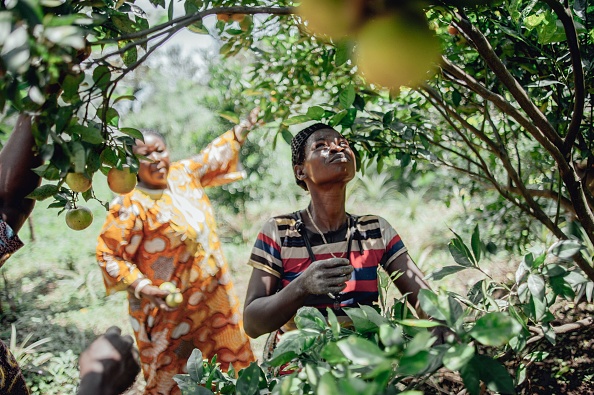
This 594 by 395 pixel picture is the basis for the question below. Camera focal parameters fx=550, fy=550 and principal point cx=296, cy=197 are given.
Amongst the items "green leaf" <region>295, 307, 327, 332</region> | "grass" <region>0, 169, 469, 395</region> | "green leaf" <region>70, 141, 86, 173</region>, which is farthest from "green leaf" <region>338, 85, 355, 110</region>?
"grass" <region>0, 169, 469, 395</region>

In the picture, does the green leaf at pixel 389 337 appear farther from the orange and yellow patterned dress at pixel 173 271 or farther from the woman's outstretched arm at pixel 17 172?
the orange and yellow patterned dress at pixel 173 271

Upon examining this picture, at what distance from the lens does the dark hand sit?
50.4 inches

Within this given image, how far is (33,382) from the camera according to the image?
3.46m

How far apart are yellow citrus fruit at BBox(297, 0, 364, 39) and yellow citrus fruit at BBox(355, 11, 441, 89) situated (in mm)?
20

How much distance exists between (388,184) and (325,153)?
21.6 feet

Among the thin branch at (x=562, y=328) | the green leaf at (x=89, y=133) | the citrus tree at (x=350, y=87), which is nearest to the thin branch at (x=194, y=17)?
the citrus tree at (x=350, y=87)

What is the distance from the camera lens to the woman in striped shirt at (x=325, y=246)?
1541 millimetres

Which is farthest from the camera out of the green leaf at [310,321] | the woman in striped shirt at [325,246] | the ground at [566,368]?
the ground at [566,368]

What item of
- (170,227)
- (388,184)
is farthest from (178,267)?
(388,184)

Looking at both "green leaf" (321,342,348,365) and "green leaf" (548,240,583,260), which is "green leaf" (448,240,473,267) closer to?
"green leaf" (548,240,583,260)

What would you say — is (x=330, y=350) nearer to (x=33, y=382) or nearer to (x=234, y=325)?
(x=234, y=325)

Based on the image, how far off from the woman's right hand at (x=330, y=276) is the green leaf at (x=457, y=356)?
61cm

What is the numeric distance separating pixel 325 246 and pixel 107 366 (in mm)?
669

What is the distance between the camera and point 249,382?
844 mm
